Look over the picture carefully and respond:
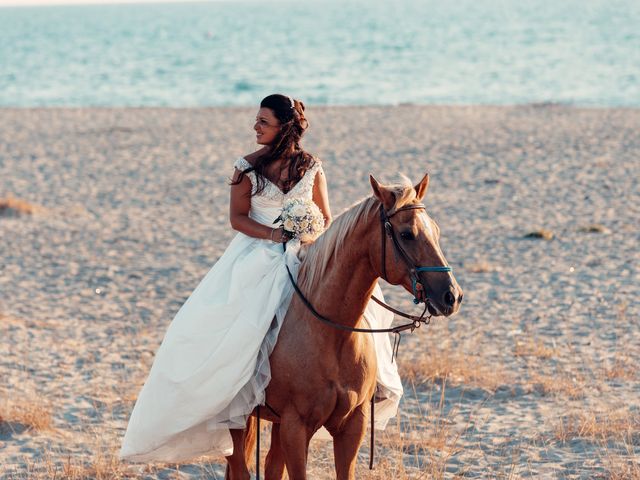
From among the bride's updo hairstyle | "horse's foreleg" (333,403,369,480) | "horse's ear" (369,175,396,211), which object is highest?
the bride's updo hairstyle

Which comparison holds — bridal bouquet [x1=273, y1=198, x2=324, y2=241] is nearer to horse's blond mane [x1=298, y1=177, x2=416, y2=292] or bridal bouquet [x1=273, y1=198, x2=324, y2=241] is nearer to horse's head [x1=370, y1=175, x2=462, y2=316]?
horse's blond mane [x1=298, y1=177, x2=416, y2=292]

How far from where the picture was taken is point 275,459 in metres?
5.16

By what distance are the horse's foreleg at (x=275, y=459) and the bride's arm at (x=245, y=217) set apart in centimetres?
101

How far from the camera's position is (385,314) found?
530 centimetres

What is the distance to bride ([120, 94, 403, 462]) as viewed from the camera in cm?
482

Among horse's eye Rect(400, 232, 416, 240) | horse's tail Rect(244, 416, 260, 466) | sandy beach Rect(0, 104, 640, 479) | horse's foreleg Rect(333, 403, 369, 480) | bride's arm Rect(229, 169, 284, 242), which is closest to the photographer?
horse's eye Rect(400, 232, 416, 240)

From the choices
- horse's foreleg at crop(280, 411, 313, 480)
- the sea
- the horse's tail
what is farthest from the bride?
the sea

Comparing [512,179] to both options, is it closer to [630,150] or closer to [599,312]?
[630,150]

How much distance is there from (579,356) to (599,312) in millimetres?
1529

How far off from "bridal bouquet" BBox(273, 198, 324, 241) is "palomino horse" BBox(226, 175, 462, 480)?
0.48ft

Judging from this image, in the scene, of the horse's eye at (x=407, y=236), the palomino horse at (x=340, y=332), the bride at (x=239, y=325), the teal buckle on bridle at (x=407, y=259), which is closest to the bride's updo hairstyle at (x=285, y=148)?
the bride at (x=239, y=325)

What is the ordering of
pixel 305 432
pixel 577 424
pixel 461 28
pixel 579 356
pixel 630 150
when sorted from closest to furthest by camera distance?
pixel 305 432
pixel 577 424
pixel 579 356
pixel 630 150
pixel 461 28

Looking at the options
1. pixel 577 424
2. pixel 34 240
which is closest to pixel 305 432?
pixel 577 424

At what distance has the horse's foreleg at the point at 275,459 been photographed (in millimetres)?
5125
